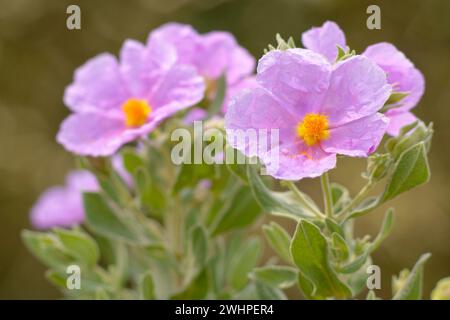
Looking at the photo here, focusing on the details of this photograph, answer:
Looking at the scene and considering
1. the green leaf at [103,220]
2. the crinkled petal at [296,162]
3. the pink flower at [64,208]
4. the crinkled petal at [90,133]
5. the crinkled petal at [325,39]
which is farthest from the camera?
the pink flower at [64,208]

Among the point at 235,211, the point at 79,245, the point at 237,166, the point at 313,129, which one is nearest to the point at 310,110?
the point at 313,129

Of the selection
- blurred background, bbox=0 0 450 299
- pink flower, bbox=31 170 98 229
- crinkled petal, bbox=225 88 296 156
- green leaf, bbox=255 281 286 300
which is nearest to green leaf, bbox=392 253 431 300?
green leaf, bbox=255 281 286 300

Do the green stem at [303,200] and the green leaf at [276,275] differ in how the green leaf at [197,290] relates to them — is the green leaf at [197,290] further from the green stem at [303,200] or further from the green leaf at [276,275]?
the green stem at [303,200]

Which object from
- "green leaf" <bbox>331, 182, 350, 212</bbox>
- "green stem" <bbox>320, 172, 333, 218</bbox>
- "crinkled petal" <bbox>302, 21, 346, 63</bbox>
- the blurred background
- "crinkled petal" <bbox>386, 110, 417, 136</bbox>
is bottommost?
"green stem" <bbox>320, 172, 333, 218</bbox>

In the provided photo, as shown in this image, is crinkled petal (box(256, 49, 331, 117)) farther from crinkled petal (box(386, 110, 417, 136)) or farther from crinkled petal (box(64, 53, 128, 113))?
crinkled petal (box(64, 53, 128, 113))

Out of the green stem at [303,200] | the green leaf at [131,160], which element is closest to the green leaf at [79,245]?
the green leaf at [131,160]

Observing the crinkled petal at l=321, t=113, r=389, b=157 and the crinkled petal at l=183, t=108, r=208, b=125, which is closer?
the crinkled petal at l=321, t=113, r=389, b=157

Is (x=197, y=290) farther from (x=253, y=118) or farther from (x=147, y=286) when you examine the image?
(x=253, y=118)
